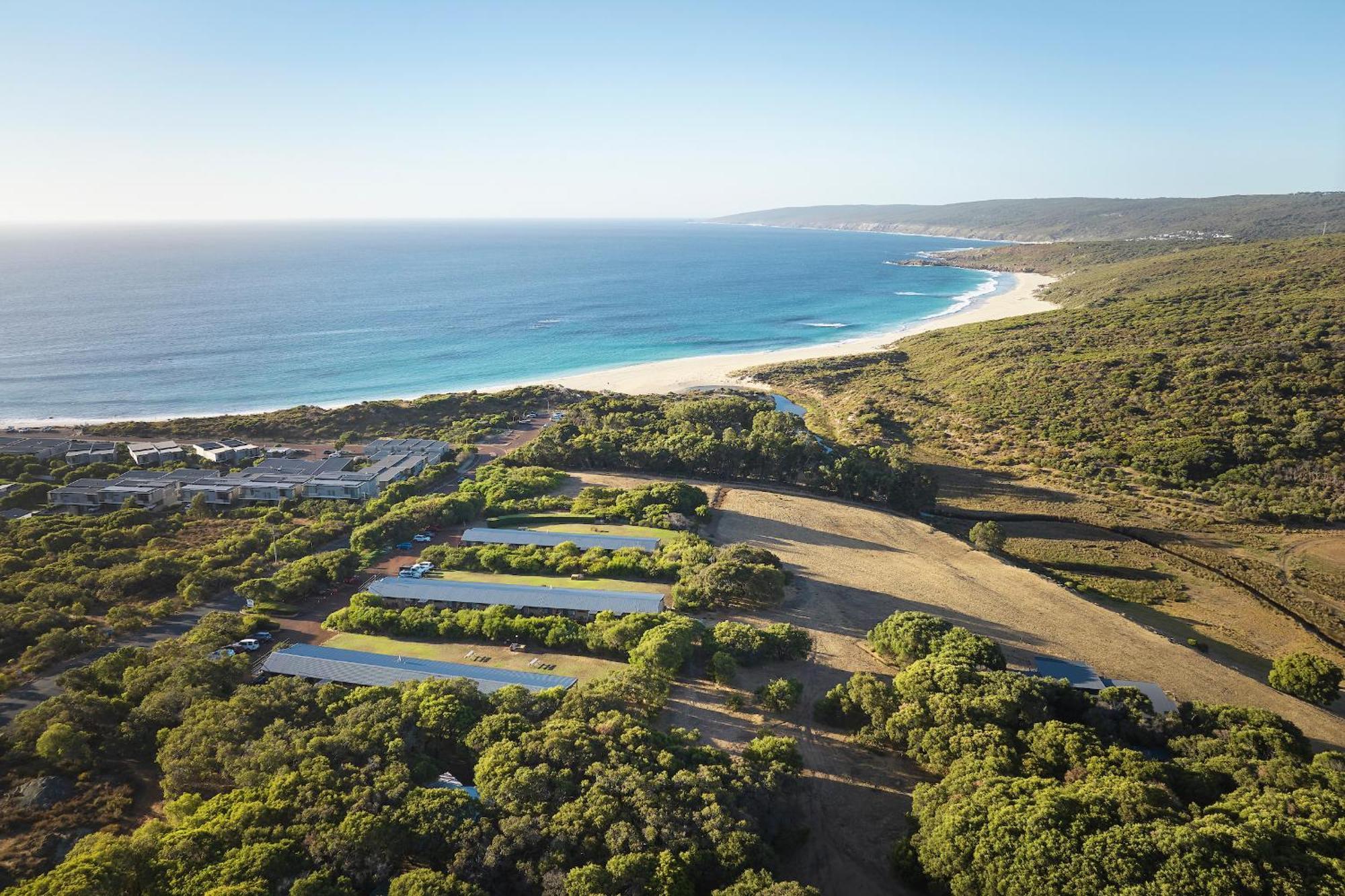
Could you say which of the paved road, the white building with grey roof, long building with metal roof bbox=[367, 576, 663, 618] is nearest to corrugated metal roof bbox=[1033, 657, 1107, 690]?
long building with metal roof bbox=[367, 576, 663, 618]

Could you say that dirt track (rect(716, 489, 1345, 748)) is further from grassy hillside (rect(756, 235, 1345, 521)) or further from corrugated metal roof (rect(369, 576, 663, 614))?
grassy hillside (rect(756, 235, 1345, 521))

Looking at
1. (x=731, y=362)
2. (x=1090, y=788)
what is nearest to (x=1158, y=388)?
(x=731, y=362)

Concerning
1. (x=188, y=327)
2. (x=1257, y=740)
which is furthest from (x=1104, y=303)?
(x=188, y=327)

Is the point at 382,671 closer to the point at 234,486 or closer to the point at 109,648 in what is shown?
the point at 109,648

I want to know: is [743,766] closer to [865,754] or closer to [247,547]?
[865,754]

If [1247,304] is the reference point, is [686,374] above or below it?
below

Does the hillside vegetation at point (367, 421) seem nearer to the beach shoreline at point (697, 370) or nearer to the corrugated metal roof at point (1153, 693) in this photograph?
the beach shoreline at point (697, 370)

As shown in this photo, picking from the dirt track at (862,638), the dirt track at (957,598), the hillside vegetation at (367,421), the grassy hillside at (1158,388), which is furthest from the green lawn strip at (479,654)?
the grassy hillside at (1158,388)


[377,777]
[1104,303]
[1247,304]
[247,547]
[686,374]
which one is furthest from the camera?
[1104,303]
